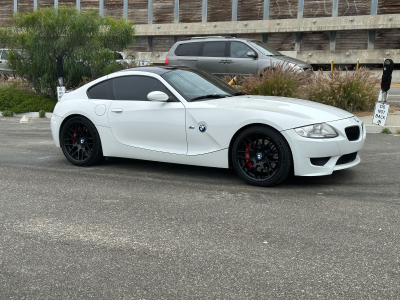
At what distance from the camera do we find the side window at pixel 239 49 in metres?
15.6

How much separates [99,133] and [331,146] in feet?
10.7

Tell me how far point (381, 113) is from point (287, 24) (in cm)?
2137

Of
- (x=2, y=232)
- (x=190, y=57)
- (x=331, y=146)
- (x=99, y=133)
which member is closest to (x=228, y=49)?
(x=190, y=57)

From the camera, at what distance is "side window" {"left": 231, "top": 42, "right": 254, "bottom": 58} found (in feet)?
51.2

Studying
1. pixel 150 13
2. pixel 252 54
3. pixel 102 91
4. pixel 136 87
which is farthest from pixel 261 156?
pixel 150 13

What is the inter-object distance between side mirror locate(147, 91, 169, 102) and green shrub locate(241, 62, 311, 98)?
5.82 metres

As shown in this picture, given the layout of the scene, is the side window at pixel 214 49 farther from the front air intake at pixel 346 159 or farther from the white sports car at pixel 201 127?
the front air intake at pixel 346 159

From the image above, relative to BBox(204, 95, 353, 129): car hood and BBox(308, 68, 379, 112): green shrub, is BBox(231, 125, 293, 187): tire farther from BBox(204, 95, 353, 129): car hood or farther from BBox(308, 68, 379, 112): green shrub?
BBox(308, 68, 379, 112): green shrub

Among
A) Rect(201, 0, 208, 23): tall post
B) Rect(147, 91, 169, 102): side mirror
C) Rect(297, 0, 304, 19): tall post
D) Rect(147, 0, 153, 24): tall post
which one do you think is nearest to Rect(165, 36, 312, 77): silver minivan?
Rect(147, 91, 169, 102): side mirror

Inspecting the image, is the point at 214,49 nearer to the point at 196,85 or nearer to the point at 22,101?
the point at 22,101

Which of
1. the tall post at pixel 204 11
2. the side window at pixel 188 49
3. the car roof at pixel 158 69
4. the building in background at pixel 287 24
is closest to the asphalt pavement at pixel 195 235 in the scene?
the car roof at pixel 158 69

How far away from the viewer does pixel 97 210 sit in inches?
221

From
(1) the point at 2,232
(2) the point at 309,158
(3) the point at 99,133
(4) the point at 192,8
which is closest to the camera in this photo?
(1) the point at 2,232

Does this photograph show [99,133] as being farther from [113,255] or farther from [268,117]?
[113,255]
